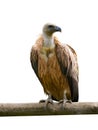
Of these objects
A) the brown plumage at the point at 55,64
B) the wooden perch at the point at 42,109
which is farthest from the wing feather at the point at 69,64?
the wooden perch at the point at 42,109

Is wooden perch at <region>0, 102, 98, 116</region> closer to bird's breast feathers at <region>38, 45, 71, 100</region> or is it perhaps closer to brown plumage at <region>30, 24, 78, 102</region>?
brown plumage at <region>30, 24, 78, 102</region>

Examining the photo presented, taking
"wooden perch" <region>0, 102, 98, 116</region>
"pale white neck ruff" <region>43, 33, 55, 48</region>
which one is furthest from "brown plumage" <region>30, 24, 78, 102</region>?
"wooden perch" <region>0, 102, 98, 116</region>

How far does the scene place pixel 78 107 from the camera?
673cm

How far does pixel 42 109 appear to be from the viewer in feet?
23.0

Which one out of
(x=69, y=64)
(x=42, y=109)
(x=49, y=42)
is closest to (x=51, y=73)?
(x=69, y=64)

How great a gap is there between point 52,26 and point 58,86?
995mm

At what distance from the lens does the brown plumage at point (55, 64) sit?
8.19 metres

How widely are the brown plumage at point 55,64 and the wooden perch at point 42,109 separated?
1077 mm

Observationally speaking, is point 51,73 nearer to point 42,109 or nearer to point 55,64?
point 55,64

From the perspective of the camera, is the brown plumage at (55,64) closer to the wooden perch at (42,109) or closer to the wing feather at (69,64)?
the wing feather at (69,64)

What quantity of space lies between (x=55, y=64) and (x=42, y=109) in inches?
52.9

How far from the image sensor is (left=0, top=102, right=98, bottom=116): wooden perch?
662 cm

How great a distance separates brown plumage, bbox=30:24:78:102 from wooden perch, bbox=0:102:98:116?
1.08 m

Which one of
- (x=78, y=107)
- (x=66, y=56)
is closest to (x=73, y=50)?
(x=66, y=56)
